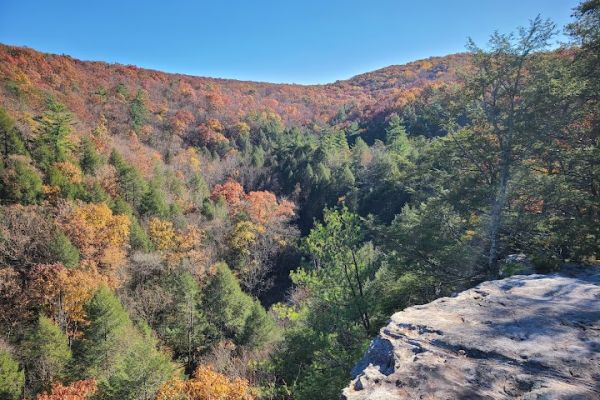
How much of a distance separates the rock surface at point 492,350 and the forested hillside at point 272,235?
3.22m

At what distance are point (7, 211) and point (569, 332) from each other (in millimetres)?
32793

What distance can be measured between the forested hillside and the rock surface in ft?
10.6

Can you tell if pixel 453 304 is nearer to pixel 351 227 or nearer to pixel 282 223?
pixel 351 227

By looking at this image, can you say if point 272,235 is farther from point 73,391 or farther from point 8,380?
point 8,380

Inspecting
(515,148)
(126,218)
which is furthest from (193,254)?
(515,148)

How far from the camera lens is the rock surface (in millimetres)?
3975

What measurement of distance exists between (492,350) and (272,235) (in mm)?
40663

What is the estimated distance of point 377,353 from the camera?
5.21m

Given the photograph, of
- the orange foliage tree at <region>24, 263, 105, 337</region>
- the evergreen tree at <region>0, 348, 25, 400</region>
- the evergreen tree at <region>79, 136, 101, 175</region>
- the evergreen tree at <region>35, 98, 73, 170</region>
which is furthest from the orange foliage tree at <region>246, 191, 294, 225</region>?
the evergreen tree at <region>0, 348, 25, 400</region>

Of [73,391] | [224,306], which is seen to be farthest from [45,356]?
[224,306]

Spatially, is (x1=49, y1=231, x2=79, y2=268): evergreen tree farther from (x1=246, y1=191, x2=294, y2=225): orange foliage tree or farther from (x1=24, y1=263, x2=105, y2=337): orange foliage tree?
(x1=246, y1=191, x2=294, y2=225): orange foliage tree

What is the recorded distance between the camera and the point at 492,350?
15.2 feet

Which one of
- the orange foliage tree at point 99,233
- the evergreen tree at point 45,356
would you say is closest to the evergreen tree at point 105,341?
the evergreen tree at point 45,356

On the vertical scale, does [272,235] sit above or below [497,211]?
below
